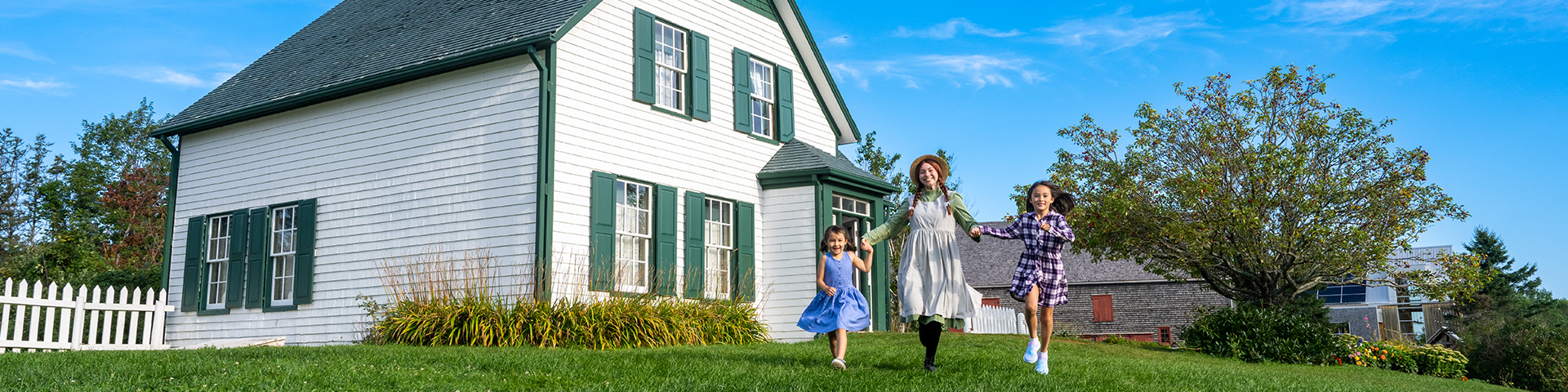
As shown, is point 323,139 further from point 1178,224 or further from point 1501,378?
point 1501,378

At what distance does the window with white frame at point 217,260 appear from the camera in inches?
565

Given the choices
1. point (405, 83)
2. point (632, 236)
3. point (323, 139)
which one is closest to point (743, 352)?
point (632, 236)

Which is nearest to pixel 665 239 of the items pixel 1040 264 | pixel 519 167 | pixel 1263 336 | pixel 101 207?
pixel 519 167

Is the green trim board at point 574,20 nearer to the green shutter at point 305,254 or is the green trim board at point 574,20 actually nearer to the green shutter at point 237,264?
the green shutter at point 305,254

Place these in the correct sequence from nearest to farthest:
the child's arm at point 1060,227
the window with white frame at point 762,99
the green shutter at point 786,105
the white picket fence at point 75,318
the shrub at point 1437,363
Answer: the child's arm at point 1060,227 → the white picket fence at point 75,318 → the window with white frame at point 762,99 → the green shutter at point 786,105 → the shrub at point 1437,363

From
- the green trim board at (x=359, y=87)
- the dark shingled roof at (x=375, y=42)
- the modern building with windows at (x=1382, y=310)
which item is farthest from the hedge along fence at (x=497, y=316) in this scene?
the modern building with windows at (x=1382, y=310)

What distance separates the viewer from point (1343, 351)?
53.0ft

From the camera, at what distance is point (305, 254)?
13375 mm

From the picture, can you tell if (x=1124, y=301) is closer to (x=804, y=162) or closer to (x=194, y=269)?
(x=804, y=162)

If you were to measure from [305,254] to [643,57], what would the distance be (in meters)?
4.95

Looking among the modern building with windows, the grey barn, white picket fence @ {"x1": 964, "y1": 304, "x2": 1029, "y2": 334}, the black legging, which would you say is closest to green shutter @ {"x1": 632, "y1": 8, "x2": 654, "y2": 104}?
the black legging

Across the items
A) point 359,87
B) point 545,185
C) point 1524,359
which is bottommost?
point 1524,359

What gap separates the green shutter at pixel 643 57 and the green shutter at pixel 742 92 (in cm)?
163

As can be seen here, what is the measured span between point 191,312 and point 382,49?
4.53 m
